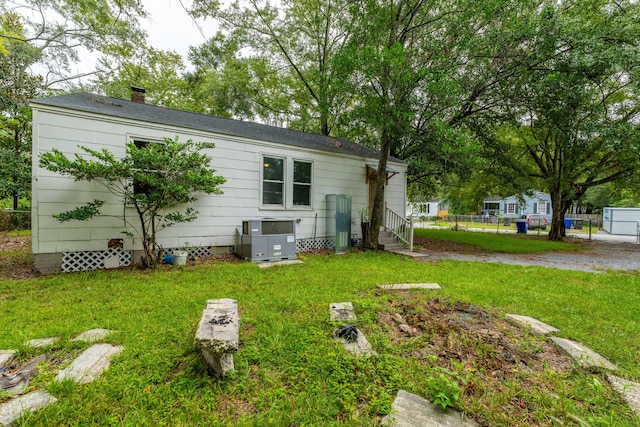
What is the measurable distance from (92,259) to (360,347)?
5.81 m

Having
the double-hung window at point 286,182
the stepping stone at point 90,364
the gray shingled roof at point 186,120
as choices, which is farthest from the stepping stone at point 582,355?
the gray shingled roof at point 186,120

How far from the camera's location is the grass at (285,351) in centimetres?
165

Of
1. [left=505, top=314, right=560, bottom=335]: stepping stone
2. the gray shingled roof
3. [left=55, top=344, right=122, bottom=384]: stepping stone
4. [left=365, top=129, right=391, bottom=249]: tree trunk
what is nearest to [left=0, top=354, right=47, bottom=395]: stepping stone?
[left=55, top=344, right=122, bottom=384]: stepping stone

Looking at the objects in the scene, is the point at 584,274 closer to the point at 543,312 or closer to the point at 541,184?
the point at 543,312

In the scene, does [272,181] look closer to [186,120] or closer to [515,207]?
[186,120]

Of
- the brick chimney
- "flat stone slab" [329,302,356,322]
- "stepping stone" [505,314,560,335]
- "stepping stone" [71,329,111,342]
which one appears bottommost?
"stepping stone" [71,329,111,342]

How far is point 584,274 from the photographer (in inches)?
221

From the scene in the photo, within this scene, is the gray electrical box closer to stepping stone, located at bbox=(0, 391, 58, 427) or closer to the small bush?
stepping stone, located at bbox=(0, 391, 58, 427)

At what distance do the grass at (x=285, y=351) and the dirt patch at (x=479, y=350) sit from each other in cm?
2

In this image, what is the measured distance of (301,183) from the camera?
7.98 m

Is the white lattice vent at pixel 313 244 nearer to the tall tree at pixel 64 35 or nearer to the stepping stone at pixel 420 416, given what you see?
the stepping stone at pixel 420 416

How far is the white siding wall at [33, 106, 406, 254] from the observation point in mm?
4836

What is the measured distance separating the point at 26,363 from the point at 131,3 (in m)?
7.19

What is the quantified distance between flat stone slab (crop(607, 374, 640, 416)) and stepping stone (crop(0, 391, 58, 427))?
3737mm
